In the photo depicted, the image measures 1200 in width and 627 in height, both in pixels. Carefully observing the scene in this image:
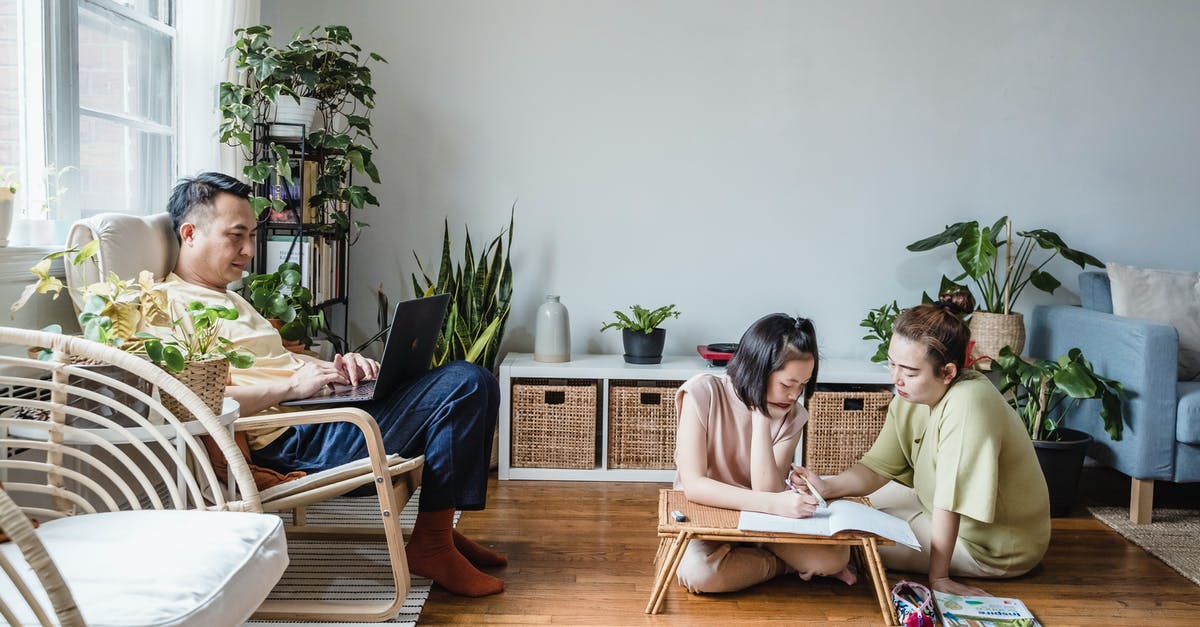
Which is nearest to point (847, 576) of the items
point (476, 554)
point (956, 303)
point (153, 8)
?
point (956, 303)

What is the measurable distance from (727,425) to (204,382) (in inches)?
51.3

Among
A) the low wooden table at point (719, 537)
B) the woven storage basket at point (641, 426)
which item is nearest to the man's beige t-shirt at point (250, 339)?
the low wooden table at point (719, 537)

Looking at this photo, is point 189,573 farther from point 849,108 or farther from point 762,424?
point 849,108

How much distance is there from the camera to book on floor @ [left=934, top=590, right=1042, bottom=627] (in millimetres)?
2260

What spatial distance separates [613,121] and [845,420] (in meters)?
1.55

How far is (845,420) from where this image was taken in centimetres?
360

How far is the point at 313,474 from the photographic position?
215cm

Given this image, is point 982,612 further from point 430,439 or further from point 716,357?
point 716,357

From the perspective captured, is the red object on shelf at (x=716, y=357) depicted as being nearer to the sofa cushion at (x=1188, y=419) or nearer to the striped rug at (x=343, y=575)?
the striped rug at (x=343, y=575)

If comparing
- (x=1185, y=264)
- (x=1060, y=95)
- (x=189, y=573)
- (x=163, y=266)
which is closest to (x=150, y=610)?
(x=189, y=573)

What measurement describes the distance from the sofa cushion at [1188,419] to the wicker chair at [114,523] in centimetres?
288

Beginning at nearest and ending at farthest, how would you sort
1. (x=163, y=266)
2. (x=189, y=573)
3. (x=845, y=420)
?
(x=189, y=573) < (x=163, y=266) < (x=845, y=420)

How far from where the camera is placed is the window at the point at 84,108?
7.88 ft

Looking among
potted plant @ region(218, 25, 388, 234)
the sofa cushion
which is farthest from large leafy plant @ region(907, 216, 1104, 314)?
potted plant @ region(218, 25, 388, 234)
